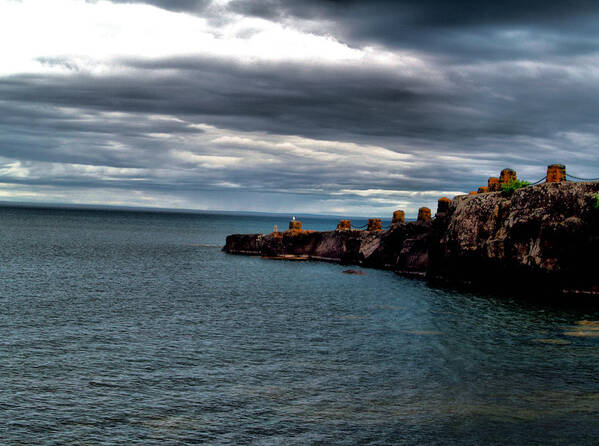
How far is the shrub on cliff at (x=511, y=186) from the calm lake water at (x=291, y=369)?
13.2 m

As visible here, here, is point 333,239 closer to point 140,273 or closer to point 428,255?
point 428,255

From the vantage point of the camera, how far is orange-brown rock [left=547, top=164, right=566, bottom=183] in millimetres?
54000

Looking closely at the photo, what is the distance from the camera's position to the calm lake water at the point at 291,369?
19750mm

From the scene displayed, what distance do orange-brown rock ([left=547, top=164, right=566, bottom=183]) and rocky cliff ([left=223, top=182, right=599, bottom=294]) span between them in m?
1.01

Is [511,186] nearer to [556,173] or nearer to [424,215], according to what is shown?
[556,173]

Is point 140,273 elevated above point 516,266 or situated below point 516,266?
below

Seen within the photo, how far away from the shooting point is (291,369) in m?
27.4

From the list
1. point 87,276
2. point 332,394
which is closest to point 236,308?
point 332,394

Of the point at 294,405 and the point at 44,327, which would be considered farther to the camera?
the point at 44,327

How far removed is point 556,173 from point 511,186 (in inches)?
218

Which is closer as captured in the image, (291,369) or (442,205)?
(291,369)

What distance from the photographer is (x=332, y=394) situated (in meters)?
23.6

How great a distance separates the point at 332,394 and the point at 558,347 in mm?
16521

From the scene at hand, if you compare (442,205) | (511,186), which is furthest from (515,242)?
(442,205)
